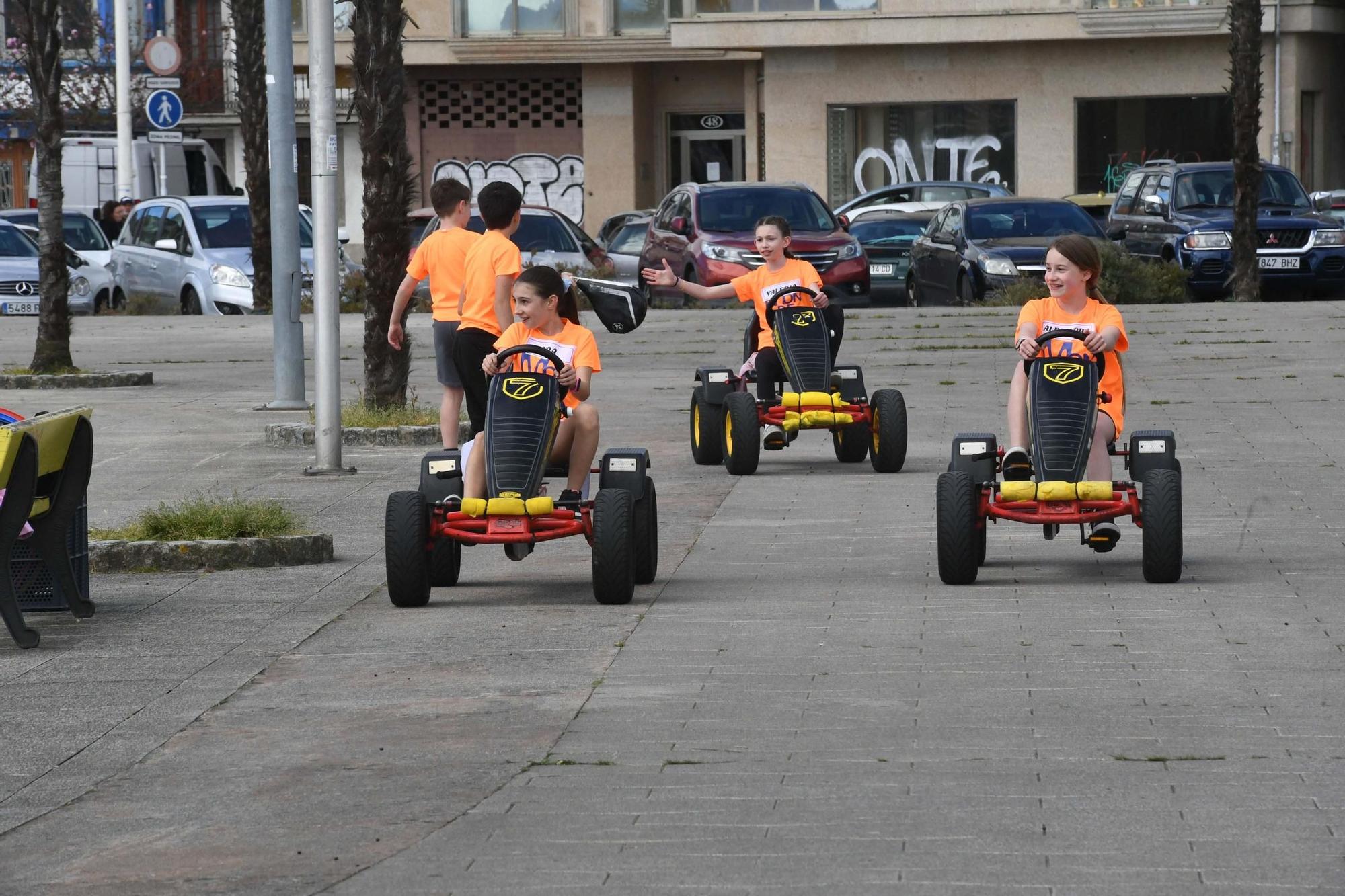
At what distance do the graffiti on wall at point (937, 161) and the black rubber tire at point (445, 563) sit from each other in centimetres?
3633

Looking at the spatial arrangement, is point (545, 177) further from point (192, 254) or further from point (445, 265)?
point (445, 265)

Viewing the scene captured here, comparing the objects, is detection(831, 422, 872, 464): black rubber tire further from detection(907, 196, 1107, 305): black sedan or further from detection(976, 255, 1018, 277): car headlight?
detection(976, 255, 1018, 277): car headlight

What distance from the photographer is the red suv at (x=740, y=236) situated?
2544cm

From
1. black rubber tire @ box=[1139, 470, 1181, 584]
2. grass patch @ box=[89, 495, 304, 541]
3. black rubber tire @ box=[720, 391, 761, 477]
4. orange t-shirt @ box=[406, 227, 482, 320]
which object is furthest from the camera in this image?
black rubber tire @ box=[720, 391, 761, 477]

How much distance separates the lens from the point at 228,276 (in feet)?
92.0

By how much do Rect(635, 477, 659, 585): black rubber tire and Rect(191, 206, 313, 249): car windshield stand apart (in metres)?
19.6

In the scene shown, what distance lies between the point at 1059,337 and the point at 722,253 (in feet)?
53.4

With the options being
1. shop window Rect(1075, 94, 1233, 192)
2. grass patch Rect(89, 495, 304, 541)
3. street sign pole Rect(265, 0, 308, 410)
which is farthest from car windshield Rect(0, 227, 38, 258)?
grass patch Rect(89, 495, 304, 541)

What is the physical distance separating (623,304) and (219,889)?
561 cm

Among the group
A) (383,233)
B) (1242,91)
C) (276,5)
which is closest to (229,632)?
(383,233)

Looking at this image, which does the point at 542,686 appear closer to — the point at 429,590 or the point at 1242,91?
the point at 429,590

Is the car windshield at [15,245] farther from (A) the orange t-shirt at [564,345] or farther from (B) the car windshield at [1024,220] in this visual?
(A) the orange t-shirt at [564,345]

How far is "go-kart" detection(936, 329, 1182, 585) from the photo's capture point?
8.91m

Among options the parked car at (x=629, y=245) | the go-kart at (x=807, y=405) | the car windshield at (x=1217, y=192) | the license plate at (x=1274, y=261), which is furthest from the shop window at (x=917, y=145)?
the go-kart at (x=807, y=405)
